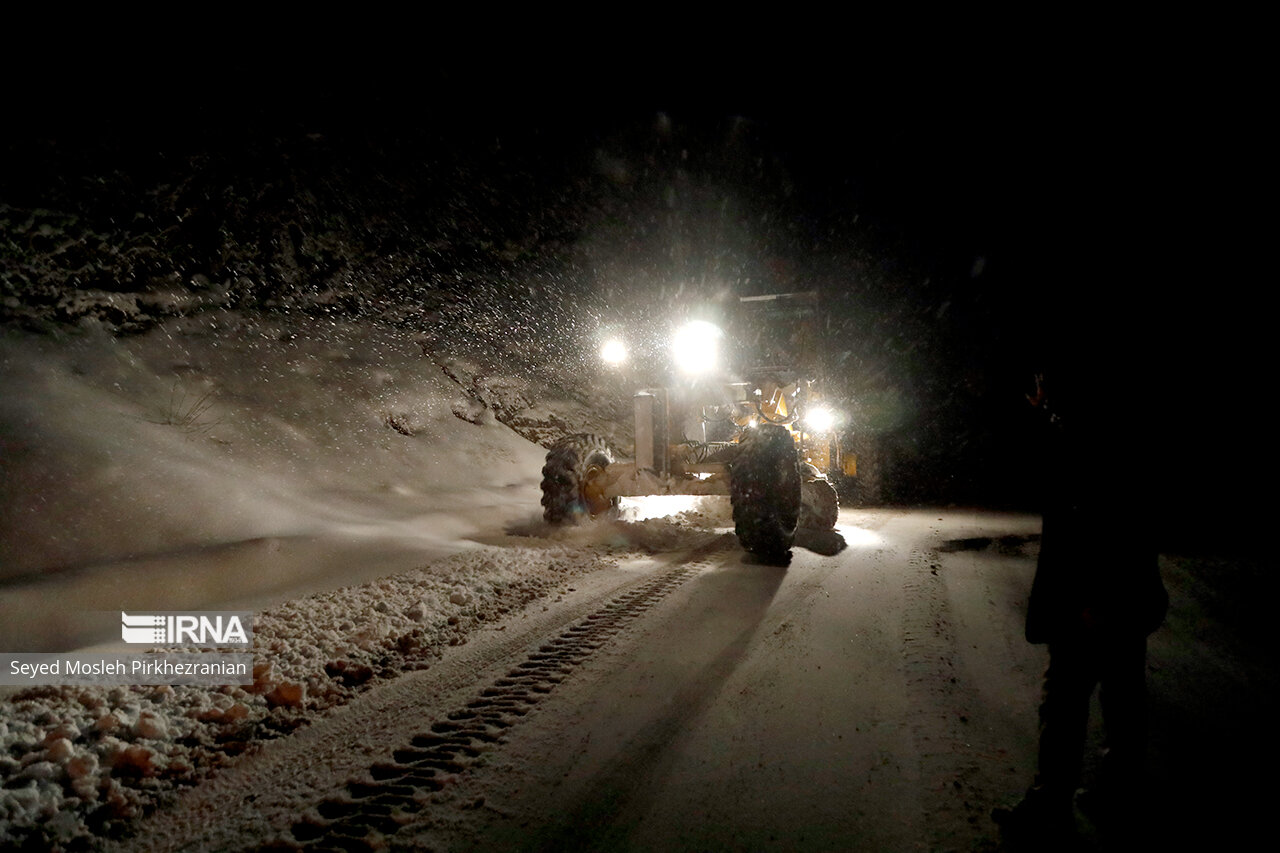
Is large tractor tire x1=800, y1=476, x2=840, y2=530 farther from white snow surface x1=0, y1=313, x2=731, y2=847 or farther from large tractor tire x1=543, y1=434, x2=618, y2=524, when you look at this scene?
large tractor tire x1=543, y1=434, x2=618, y2=524

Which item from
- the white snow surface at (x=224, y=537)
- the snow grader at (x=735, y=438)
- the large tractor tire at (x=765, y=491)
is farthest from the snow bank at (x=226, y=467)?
the large tractor tire at (x=765, y=491)

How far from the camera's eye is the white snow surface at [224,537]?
92.0 inches

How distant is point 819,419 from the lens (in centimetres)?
981

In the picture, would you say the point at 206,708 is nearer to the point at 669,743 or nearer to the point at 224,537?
the point at 669,743

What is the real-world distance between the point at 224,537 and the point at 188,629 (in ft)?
5.52

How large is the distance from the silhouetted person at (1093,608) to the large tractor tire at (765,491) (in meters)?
3.65

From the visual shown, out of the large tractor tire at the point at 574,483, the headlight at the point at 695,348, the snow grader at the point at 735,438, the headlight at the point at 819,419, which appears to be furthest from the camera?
the headlight at the point at 819,419

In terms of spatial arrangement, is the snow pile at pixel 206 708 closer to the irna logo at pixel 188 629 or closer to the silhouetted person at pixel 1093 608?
the irna logo at pixel 188 629

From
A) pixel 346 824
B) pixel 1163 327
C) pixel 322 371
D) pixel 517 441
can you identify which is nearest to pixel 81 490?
pixel 346 824

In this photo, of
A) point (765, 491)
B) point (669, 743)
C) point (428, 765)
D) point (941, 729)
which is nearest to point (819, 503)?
point (765, 491)

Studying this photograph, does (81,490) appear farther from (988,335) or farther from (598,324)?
(988,335)

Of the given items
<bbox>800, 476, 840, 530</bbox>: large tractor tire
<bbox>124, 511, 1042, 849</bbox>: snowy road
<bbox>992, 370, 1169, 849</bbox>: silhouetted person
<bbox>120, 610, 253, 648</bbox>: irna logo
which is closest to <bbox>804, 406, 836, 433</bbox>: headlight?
<bbox>800, 476, 840, 530</bbox>: large tractor tire

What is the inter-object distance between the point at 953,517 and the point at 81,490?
1189cm

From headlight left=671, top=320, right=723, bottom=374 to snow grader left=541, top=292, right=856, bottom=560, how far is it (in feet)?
0.05
